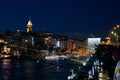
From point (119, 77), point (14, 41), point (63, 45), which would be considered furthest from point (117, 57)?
point (14, 41)

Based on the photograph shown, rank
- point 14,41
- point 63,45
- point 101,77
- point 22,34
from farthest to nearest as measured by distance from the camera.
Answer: point 22,34 < point 14,41 < point 63,45 < point 101,77

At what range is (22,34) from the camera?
164 meters

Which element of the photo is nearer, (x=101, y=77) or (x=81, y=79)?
(x=101, y=77)

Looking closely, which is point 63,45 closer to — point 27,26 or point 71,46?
point 71,46

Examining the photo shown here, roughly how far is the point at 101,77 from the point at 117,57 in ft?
11.9

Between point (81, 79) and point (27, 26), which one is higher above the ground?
point (27, 26)

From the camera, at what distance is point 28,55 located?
12281cm

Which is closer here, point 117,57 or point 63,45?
point 117,57

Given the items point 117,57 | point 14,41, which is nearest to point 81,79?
point 117,57

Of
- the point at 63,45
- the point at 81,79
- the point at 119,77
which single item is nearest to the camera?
the point at 119,77

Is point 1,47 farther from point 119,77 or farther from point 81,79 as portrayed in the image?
point 119,77

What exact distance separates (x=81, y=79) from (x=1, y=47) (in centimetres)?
12199

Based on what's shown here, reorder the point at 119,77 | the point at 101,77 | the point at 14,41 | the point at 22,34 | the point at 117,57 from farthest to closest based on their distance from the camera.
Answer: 1. the point at 22,34
2. the point at 14,41
3. the point at 101,77
4. the point at 117,57
5. the point at 119,77

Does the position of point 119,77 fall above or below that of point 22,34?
below
